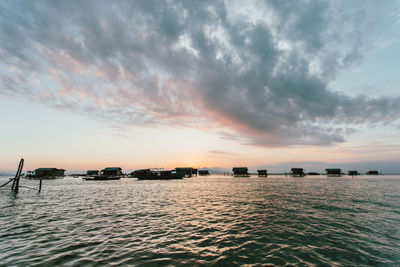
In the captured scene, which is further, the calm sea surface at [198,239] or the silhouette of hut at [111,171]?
the silhouette of hut at [111,171]

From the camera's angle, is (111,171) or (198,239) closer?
(198,239)

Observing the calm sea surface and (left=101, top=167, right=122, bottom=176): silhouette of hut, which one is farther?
(left=101, top=167, right=122, bottom=176): silhouette of hut

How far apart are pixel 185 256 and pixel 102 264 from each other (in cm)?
340

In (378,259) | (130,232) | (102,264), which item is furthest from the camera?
(130,232)

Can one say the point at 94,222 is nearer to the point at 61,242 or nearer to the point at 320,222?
the point at 61,242

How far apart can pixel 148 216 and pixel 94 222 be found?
4.12m

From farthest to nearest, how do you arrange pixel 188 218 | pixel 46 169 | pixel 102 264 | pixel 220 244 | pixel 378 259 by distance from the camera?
pixel 46 169 < pixel 188 218 < pixel 220 244 < pixel 378 259 < pixel 102 264

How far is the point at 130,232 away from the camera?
11281 mm

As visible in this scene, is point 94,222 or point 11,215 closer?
point 94,222

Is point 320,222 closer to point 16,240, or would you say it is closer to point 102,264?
point 102,264

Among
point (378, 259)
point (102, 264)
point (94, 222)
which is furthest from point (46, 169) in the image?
point (378, 259)

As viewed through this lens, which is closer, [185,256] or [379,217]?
[185,256]

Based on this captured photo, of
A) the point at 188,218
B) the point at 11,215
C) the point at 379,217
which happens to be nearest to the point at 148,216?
the point at 188,218

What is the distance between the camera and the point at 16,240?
9828mm
